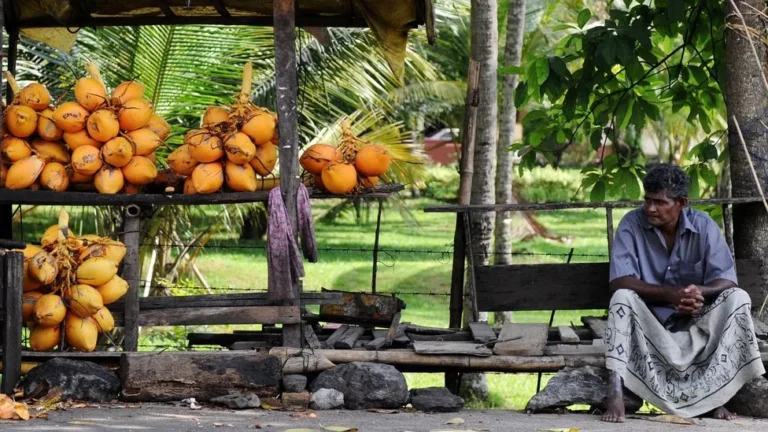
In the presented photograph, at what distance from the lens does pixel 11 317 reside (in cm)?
557

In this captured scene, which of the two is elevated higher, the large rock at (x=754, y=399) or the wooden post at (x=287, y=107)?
the wooden post at (x=287, y=107)

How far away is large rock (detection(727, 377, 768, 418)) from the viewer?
18.6ft

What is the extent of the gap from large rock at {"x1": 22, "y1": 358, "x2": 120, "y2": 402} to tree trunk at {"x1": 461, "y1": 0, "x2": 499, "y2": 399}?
11.1ft

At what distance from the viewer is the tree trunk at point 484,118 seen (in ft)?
27.8

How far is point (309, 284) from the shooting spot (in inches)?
595

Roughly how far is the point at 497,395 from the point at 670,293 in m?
5.06

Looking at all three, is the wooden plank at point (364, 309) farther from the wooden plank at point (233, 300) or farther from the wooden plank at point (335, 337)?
the wooden plank at point (233, 300)

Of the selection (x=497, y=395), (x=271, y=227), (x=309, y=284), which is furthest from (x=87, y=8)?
(x=309, y=284)

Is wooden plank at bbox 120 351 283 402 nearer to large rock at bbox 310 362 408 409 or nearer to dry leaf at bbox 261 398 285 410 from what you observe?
dry leaf at bbox 261 398 285 410

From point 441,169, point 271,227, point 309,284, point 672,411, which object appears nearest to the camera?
point 672,411

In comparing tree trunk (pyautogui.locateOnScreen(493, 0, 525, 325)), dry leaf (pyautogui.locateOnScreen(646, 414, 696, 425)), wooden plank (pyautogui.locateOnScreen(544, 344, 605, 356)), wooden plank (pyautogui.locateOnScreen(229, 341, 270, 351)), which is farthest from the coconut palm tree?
dry leaf (pyautogui.locateOnScreen(646, 414, 696, 425))

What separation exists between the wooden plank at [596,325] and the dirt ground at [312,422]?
0.98m

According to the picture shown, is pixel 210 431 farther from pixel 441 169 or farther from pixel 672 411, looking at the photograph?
pixel 441 169

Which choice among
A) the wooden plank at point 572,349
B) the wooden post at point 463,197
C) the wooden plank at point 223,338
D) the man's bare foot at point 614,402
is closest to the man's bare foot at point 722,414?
the man's bare foot at point 614,402
